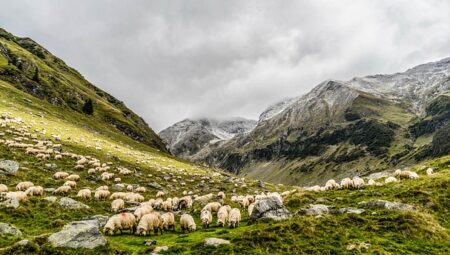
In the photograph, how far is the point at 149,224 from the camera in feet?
89.5

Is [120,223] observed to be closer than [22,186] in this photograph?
Yes

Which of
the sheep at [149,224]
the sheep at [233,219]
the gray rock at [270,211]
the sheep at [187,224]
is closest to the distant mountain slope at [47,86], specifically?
the sheep at [149,224]

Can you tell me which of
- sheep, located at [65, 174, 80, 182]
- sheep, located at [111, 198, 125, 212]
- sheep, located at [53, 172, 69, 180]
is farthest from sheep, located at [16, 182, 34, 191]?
sheep, located at [53, 172, 69, 180]

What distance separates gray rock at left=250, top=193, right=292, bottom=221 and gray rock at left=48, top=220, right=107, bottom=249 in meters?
11.2

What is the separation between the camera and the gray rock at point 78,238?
66.8 ft

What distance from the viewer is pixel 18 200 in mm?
30281

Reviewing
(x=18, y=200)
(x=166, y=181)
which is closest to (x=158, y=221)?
(x=18, y=200)

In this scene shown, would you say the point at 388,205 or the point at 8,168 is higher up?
the point at 8,168

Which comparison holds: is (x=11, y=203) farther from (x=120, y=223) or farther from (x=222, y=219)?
(x=222, y=219)

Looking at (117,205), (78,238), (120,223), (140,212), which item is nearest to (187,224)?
(140,212)

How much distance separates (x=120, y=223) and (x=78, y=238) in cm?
599

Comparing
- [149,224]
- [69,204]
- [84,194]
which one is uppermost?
[84,194]

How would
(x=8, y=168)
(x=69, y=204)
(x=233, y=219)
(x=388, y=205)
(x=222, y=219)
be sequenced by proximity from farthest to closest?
1. (x=8, y=168)
2. (x=69, y=204)
3. (x=222, y=219)
4. (x=233, y=219)
5. (x=388, y=205)

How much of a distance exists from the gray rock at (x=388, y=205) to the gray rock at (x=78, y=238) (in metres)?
18.0
